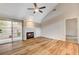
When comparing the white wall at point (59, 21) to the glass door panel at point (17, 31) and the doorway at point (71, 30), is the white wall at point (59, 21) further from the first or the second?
the glass door panel at point (17, 31)

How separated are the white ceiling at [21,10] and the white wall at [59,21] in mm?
131

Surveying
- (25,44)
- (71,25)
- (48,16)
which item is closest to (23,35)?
(25,44)

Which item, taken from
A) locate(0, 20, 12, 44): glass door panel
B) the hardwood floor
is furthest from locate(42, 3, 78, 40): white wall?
locate(0, 20, 12, 44): glass door panel

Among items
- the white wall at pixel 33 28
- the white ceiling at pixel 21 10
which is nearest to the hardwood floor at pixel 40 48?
the white wall at pixel 33 28

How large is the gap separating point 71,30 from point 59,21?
336mm

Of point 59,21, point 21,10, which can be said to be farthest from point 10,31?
point 59,21

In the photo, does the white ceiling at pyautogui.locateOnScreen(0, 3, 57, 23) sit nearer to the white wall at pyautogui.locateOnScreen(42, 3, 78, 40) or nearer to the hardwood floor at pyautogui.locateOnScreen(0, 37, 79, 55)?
the white wall at pyautogui.locateOnScreen(42, 3, 78, 40)

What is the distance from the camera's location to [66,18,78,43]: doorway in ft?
6.79

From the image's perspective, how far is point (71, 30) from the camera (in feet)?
6.89

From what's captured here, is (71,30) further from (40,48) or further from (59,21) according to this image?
(40,48)

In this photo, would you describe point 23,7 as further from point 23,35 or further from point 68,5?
point 68,5

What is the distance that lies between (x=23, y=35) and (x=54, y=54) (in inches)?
32.0

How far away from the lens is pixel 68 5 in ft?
6.72

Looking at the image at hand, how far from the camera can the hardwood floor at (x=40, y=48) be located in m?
1.99
